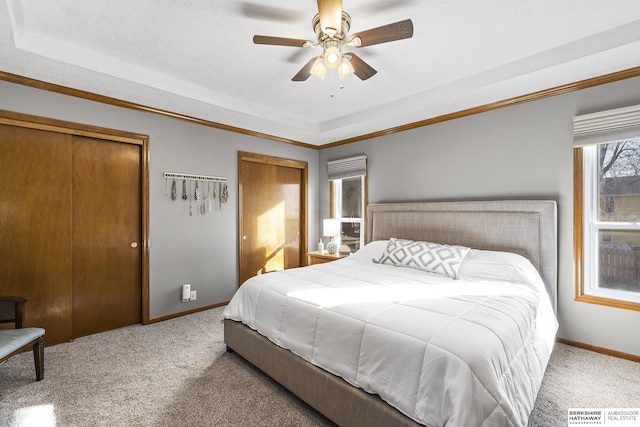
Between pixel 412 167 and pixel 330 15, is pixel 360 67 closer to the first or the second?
pixel 330 15

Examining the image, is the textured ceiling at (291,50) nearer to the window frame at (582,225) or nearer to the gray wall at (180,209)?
the gray wall at (180,209)

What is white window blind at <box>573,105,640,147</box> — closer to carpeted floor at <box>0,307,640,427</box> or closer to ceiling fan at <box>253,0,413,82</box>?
carpeted floor at <box>0,307,640,427</box>

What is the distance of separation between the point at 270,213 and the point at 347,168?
1.34 metres

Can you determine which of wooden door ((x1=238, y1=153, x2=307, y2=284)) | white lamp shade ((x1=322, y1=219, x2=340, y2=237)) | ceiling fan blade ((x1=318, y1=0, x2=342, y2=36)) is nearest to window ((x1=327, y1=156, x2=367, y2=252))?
white lamp shade ((x1=322, y1=219, x2=340, y2=237))

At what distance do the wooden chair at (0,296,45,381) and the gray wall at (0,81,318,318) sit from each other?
3.70ft

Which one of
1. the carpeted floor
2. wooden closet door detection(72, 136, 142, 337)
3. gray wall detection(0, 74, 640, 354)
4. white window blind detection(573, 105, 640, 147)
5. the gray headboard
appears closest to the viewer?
the carpeted floor

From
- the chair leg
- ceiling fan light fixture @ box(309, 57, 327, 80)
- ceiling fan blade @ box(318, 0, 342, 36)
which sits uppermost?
ceiling fan blade @ box(318, 0, 342, 36)

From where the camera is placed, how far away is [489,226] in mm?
3049

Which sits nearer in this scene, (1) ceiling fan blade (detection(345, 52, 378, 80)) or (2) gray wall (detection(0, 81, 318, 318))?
(1) ceiling fan blade (detection(345, 52, 378, 80))

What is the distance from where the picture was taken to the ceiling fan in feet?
5.52

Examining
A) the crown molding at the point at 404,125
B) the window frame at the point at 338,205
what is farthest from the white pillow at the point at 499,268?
the window frame at the point at 338,205

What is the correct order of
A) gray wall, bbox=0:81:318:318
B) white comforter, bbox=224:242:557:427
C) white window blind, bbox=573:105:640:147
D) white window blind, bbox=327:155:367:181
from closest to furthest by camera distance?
1. white comforter, bbox=224:242:557:427
2. white window blind, bbox=573:105:640:147
3. gray wall, bbox=0:81:318:318
4. white window blind, bbox=327:155:367:181

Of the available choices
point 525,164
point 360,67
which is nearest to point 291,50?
point 360,67

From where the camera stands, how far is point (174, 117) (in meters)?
3.43
